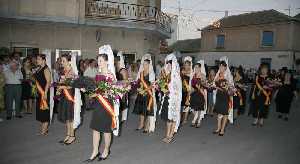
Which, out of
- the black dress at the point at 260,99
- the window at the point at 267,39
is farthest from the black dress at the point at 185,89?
the window at the point at 267,39

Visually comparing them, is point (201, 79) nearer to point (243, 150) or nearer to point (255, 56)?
point (243, 150)

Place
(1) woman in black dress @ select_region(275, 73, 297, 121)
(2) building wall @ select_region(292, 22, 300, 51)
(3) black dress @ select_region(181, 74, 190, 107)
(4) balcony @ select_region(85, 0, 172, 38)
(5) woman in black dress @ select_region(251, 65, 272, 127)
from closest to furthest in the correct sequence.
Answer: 1. (3) black dress @ select_region(181, 74, 190, 107)
2. (5) woman in black dress @ select_region(251, 65, 272, 127)
3. (1) woman in black dress @ select_region(275, 73, 297, 121)
4. (4) balcony @ select_region(85, 0, 172, 38)
5. (2) building wall @ select_region(292, 22, 300, 51)

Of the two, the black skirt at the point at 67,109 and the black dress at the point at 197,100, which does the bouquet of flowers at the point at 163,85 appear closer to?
the black dress at the point at 197,100

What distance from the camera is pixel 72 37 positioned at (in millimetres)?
16094

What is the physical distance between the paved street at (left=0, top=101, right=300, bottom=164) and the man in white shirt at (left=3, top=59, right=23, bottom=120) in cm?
54

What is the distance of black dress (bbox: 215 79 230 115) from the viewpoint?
8180mm

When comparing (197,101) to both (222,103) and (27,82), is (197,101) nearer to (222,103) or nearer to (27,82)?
(222,103)

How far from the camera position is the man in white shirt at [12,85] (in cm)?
899

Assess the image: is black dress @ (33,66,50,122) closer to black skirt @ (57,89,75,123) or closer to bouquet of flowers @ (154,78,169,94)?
black skirt @ (57,89,75,123)

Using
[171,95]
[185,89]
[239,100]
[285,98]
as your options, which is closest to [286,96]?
[285,98]

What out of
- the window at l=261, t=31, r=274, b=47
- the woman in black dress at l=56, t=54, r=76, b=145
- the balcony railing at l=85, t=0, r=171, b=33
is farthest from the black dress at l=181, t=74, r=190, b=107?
the window at l=261, t=31, r=274, b=47

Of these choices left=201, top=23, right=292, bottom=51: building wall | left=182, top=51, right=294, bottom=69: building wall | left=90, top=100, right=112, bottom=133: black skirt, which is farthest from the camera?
left=201, top=23, right=292, bottom=51: building wall

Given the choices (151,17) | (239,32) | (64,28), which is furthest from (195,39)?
(64,28)

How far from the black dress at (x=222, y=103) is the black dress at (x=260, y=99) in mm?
2154
